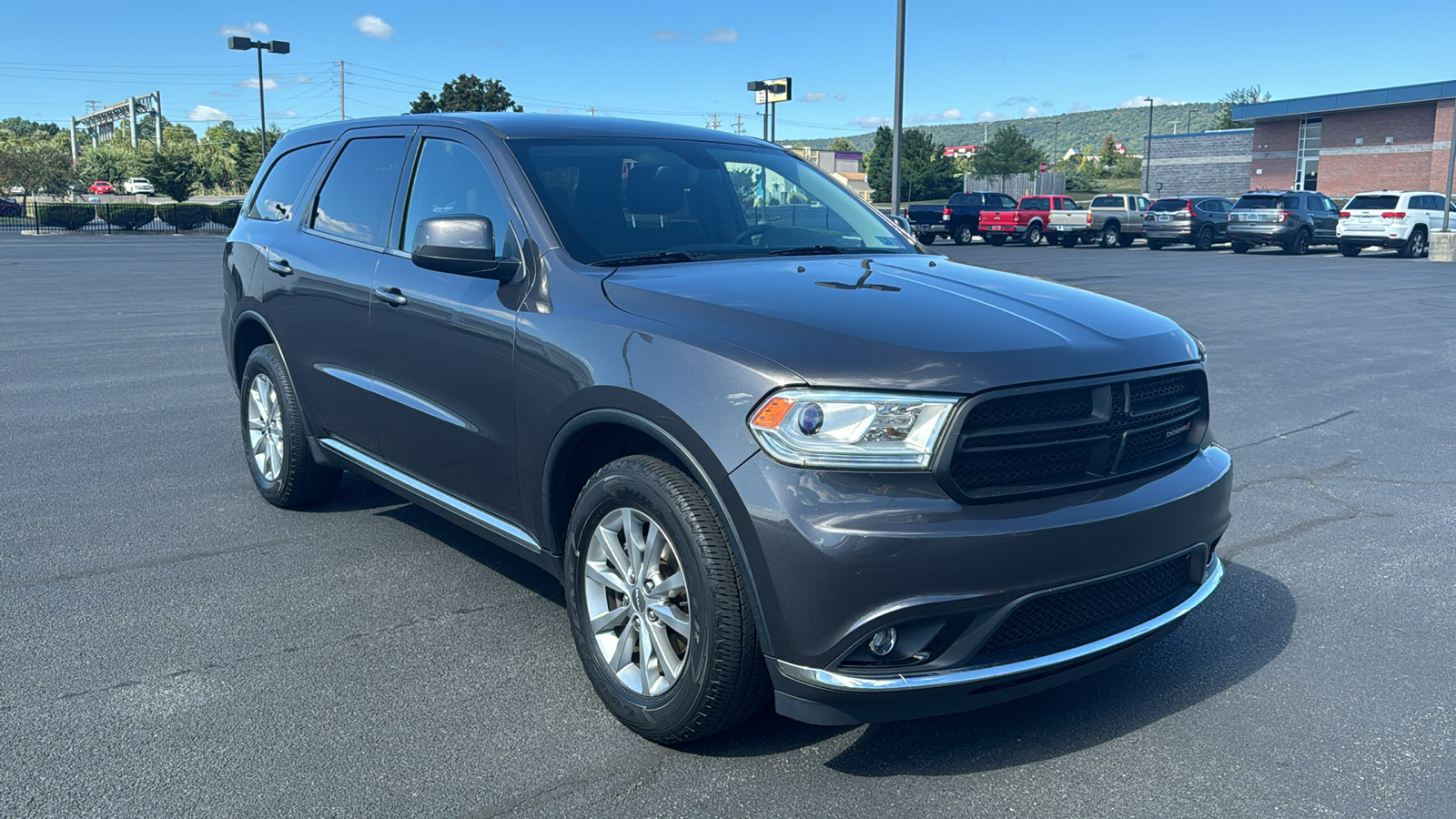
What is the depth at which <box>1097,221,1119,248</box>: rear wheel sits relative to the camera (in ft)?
129

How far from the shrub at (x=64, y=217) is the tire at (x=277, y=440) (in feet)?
153

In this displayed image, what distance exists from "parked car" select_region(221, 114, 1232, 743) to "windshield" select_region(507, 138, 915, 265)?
15mm

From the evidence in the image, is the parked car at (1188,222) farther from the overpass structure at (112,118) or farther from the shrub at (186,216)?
the overpass structure at (112,118)

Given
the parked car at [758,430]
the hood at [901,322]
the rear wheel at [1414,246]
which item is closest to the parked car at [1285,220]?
the rear wheel at [1414,246]

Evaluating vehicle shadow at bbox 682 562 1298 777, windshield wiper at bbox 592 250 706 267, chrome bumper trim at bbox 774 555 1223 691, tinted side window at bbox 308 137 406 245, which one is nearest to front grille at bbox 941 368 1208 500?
chrome bumper trim at bbox 774 555 1223 691

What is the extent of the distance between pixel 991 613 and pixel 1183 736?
37.5 inches

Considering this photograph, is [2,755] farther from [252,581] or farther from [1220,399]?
[1220,399]

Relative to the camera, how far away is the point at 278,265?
17.6ft

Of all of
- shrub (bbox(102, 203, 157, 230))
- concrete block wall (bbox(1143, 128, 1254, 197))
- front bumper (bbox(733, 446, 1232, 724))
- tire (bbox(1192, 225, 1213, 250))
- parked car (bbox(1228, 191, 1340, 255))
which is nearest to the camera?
front bumper (bbox(733, 446, 1232, 724))

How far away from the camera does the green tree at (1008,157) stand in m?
90.9

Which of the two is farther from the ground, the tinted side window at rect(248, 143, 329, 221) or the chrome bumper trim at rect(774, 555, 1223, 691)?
the tinted side window at rect(248, 143, 329, 221)

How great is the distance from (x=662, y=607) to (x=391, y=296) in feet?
6.25

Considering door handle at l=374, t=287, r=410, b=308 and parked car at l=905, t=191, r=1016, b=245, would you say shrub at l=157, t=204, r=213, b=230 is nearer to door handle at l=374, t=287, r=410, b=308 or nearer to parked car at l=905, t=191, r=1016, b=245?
parked car at l=905, t=191, r=1016, b=245

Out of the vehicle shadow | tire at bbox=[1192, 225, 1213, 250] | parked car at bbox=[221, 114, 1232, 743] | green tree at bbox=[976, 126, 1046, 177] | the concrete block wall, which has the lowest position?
the vehicle shadow
